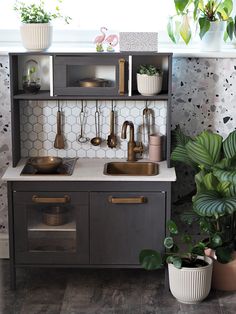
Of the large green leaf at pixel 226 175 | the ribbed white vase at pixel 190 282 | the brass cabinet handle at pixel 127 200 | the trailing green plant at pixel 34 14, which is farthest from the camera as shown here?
the trailing green plant at pixel 34 14

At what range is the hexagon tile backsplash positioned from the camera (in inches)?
161

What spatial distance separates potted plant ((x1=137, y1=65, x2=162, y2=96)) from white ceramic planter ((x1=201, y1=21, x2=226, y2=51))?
1.27 ft

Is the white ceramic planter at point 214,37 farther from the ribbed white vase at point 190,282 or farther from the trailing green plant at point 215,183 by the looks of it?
the ribbed white vase at point 190,282

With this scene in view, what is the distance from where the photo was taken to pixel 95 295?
12.5ft

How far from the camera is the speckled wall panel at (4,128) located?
4059 millimetres

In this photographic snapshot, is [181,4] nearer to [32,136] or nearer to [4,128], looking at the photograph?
[32,136]

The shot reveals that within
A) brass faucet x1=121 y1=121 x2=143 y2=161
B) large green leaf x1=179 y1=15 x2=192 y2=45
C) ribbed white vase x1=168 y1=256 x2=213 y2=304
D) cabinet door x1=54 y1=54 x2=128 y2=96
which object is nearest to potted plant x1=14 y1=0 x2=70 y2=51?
cabinet door x1=54 y1=54 x2=128 y2=96

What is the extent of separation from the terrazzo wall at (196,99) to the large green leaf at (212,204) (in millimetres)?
573

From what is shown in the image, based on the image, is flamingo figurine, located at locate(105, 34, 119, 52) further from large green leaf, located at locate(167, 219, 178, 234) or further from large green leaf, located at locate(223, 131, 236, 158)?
large green leaf, located at locate(167, 219, 178, 234)

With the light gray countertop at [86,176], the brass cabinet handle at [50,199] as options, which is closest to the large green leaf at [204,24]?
the light gray countertop at [86,176]

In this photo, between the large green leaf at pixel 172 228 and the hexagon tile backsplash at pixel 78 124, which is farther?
the hexagon tile backsplash at pixel 78 124

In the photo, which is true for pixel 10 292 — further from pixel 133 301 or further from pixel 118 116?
pixel 118 116

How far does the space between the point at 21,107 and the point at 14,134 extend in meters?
0.25

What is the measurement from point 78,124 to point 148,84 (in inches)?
21.6
